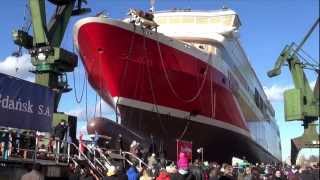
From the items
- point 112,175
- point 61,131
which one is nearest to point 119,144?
point 61,131

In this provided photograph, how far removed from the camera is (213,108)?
87.1 feet

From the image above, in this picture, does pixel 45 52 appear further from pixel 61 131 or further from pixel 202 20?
pixel 202 20

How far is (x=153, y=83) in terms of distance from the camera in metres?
23.5

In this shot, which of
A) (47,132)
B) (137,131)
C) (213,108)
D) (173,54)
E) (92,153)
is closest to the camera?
(47,132)

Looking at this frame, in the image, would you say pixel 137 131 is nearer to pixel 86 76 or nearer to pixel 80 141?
pixel 86 76

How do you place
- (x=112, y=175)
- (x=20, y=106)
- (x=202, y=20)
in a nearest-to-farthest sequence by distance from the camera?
(x=112, y=175)
(x=20, y=106)
(x=202, y=20)

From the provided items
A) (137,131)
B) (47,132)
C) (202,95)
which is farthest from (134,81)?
(47,132)

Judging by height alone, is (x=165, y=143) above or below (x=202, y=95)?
below

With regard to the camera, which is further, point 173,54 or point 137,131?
point 173,54

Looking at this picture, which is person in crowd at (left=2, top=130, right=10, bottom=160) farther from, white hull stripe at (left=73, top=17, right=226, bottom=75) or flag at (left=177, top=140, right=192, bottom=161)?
white hull stripe at (left=73, top=17, right=226, bottom=75)

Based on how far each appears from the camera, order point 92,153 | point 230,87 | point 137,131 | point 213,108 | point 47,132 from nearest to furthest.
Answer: point 47,132
point 92,153
point 137,131
point 213,108
point 230,87

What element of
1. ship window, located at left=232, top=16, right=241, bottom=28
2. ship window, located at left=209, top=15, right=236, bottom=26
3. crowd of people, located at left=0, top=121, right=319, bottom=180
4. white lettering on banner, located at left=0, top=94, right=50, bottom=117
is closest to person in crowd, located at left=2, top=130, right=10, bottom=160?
crowd of people, located at left=0, top=121, right=319, bottom=180

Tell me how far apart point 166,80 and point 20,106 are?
39.6ft

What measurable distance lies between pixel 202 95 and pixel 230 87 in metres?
4.60
